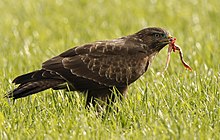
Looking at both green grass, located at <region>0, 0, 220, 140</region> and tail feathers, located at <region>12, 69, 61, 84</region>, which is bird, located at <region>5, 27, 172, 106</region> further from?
green grass, located at <region>0, 0, 220, 140</region>

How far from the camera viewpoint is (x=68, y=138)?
624 centimetres

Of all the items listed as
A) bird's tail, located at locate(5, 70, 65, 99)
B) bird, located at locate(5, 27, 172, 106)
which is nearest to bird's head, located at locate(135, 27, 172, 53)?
bird, located at locate(5, 27, 172, 106)

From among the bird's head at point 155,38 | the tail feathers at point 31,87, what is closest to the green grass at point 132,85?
the tail feathers at point 31,87

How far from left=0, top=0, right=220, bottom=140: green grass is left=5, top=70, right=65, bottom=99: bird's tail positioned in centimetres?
17

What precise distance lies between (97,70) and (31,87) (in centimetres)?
80

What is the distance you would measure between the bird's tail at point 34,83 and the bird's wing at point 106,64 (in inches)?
3.9

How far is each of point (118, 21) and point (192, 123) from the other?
769cm

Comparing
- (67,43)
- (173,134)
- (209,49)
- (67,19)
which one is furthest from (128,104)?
(67,19)

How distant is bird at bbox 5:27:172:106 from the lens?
7.74 meters

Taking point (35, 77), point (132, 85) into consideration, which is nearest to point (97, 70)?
point (35, 77)

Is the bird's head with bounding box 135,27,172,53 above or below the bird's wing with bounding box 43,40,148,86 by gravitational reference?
above

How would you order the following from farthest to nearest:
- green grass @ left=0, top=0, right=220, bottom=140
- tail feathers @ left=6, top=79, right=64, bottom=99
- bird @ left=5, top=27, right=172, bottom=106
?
bird @ left=5, top=27, right=172, bottom=106, tail feathers @ left=6, top=79, right=64, bottom=99, green grass @ left=0, top=0, right=220, bottom=140

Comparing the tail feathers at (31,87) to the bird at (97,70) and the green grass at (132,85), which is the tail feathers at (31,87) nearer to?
the bird at (97,70)

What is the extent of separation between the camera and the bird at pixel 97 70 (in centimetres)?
774
